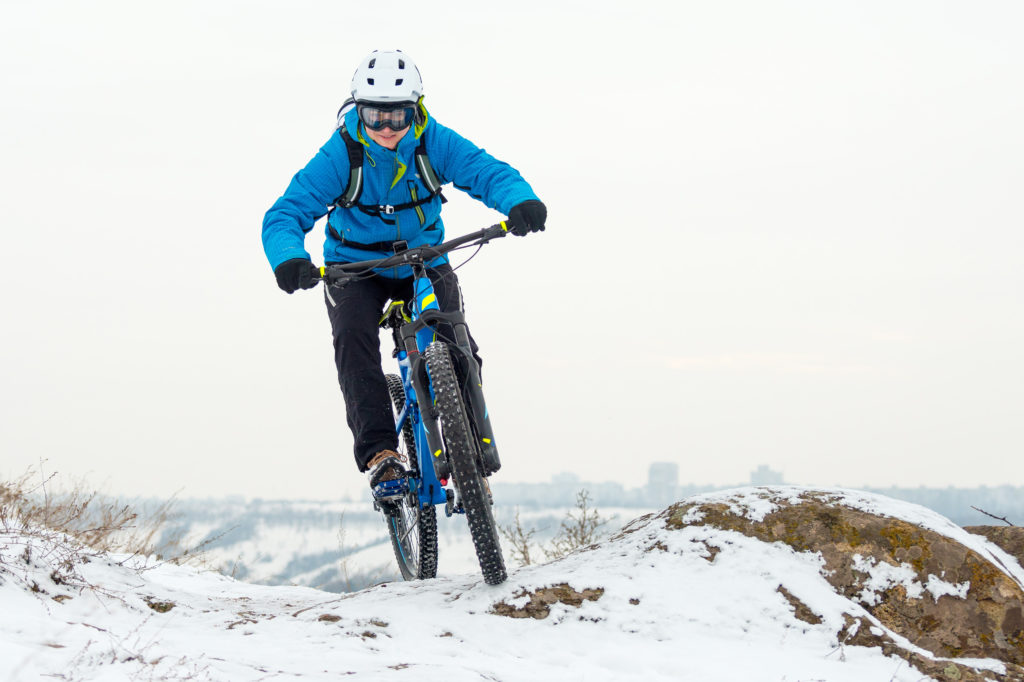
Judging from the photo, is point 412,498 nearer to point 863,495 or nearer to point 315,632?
point 315,632

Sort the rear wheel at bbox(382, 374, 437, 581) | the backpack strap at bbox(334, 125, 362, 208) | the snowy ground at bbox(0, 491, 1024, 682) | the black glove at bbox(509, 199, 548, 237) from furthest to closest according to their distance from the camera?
the rear wheel at bbox(382, 374, 437, 581), the backpack strap at bbox(334, 125, 362, 208), the black glove at bbox(509, 199, 548, 237), the snowy ground at bbox(0, 491, 1024, 682)

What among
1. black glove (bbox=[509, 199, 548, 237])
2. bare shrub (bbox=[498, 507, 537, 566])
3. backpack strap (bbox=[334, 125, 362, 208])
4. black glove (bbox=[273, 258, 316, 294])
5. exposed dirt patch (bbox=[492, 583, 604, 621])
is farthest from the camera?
bare shrub (bbox=[498, 507, 537, 566])

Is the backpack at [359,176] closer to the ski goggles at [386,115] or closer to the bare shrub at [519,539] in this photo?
the ski goggles at [386,115]

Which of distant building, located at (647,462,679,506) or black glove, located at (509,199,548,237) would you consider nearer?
black glove, located at (509,199,548,237)

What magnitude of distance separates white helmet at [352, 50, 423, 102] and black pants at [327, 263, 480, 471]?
1.06 metres

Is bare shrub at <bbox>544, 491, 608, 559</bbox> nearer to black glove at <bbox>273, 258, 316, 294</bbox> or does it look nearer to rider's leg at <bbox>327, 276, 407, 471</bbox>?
rider's leg at <bbox>327, 276, 407, 471</bbox>

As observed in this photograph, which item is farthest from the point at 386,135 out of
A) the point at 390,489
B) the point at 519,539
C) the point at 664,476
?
the point at 664,476

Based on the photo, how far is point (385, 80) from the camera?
457 centimetres

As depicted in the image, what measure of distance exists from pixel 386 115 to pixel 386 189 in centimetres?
47

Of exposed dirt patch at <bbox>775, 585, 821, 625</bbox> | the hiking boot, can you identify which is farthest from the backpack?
A: exposed dirt patch at <bbox>775, 585, 821, 625</bbox>

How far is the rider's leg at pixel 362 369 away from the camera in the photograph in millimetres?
4852

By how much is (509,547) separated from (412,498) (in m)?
3.13

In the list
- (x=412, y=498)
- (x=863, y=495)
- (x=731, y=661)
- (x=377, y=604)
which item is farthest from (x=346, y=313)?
(x=863, y=495)

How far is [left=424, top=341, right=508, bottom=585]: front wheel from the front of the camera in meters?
4.10
